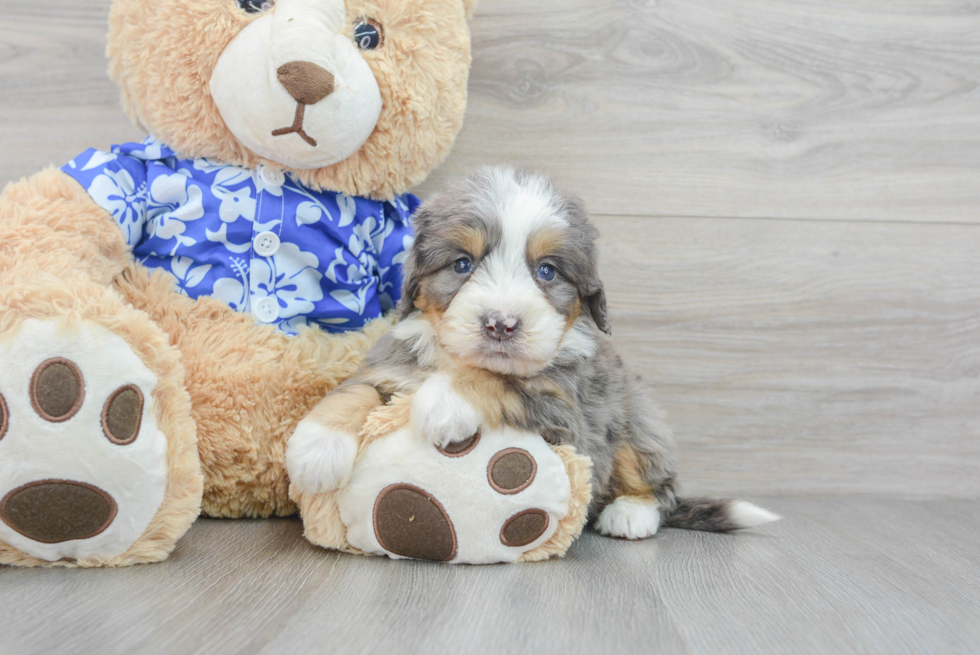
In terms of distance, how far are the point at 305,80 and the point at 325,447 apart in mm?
812

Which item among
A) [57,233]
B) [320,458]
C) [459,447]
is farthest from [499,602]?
[57,233]

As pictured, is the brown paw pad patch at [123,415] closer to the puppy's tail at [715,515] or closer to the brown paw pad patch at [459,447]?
the brown paw pad patch at [459,447]

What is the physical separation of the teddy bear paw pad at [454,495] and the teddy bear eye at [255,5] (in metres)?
1.05

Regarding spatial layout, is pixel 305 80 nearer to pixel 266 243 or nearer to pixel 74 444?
pixel 266 243

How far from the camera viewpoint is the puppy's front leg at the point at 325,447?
1509 mm

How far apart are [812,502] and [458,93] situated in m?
1.68

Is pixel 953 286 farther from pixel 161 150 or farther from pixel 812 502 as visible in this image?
pixel 161 150

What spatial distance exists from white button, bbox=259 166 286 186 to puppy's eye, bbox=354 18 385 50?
374 mm

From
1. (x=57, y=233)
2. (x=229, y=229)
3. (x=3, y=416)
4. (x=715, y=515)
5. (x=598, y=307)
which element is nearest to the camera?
(x=3, y=416)

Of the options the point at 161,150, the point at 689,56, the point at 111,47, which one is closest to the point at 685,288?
the point at 689,56

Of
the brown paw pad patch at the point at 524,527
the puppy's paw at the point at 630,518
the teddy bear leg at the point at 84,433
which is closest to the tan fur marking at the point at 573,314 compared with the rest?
the brown paw pad patch at the point at 524,527

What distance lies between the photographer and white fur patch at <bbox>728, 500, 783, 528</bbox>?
1925mm

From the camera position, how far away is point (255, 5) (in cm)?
177

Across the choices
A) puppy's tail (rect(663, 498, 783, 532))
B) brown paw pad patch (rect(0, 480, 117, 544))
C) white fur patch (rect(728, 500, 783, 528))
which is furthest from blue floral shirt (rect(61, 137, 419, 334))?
white fur patch (rect(728, 500, 783, 528))
